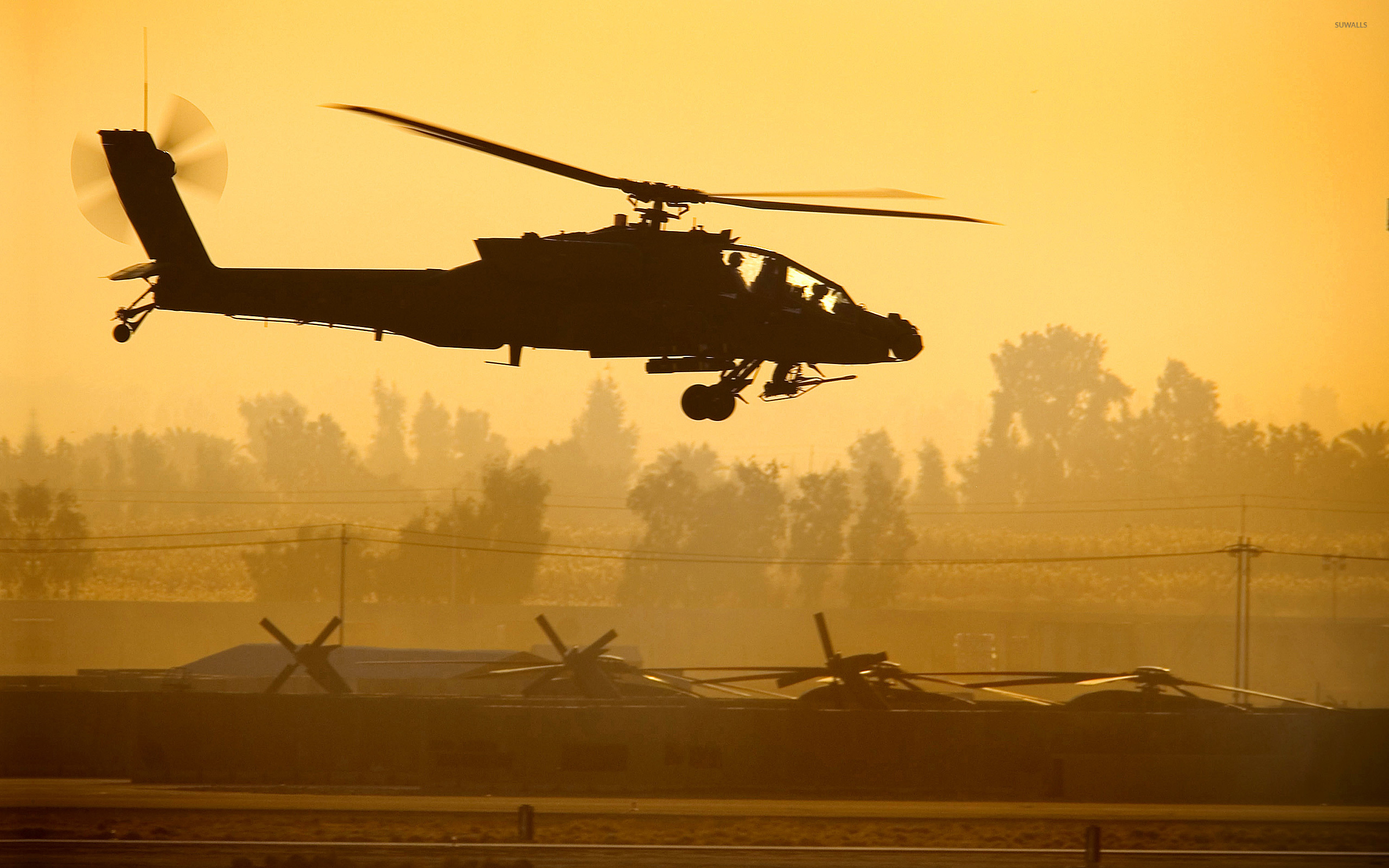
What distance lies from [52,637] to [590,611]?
27.8m

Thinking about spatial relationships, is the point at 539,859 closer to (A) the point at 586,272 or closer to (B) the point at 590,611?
(A) the point at 586,272

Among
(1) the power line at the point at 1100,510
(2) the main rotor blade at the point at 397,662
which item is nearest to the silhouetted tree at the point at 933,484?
(1) the power line at the point at 1100,510

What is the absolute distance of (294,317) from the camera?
1958 centimetres

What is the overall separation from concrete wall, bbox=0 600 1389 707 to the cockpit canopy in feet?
160

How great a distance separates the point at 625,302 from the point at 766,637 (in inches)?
2035

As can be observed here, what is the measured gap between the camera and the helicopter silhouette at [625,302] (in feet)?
61.2

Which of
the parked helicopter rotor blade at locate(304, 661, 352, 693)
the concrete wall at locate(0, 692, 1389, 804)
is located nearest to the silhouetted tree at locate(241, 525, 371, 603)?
the parked helicopter rotor blade at locate(304, 661, 352, 693)

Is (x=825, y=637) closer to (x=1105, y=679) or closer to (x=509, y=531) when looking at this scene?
(x=1105, y=679)

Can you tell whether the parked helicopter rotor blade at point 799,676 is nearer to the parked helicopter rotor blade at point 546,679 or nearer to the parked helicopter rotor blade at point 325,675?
the parked helicopter rotor blade at point 546,679

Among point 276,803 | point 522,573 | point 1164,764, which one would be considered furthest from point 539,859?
point 522,573

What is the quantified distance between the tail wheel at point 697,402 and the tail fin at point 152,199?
23.5 ft

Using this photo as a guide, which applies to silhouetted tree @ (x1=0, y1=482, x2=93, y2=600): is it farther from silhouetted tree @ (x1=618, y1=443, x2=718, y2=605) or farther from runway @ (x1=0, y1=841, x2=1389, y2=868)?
runway @ (x1=0, y1=841, x2=1389, y2=868)

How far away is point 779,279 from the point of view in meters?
19.0

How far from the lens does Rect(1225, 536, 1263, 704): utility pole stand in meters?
51.8
